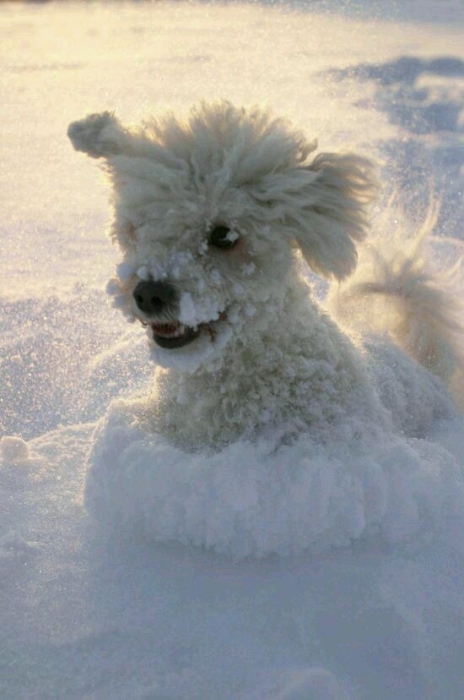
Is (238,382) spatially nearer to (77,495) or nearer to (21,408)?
(77,495)

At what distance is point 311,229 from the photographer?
7.38ft

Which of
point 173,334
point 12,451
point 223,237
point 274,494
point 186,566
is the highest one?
point 223,237

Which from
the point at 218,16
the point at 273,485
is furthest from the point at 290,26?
the point at 273,485

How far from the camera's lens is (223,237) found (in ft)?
7.01

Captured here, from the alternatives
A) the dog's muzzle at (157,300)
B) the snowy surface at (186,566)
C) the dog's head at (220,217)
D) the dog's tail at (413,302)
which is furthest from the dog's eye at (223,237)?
the dog's tail at (413,302)

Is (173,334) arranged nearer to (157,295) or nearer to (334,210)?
(157,295)

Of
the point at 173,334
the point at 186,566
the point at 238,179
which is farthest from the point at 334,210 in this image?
the point at 186,566

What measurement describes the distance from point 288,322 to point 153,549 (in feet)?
2.72

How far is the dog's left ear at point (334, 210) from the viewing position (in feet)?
7.41

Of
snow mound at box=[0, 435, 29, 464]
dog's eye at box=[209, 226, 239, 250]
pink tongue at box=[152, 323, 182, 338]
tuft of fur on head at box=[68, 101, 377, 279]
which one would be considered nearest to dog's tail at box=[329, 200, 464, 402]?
tuft of fur on head at box=[68, 101, 377, 279]

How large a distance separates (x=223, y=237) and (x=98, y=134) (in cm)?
63

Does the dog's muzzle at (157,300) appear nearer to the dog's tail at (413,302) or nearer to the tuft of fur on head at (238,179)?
the tuft of fur on head at (238,179)

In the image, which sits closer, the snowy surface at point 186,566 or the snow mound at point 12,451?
the snowy surface at point 186,566

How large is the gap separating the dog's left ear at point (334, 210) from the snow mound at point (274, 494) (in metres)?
0.55
